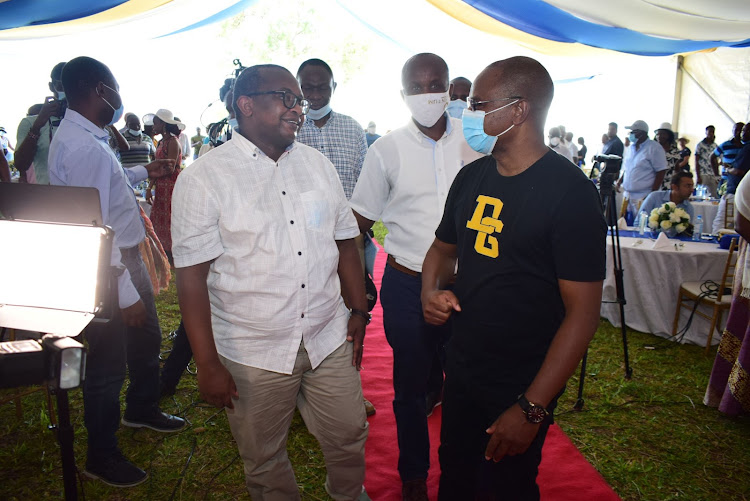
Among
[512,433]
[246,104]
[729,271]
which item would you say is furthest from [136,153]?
[729,271]

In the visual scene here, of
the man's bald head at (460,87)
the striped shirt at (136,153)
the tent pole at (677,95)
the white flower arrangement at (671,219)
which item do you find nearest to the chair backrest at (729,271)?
the white flower arrangement at (671,219)

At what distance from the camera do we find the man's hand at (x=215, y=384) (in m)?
1.66

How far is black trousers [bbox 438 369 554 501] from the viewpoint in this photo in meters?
1.53

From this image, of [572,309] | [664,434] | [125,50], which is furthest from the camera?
[125,50]

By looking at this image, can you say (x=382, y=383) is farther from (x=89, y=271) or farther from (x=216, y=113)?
(x=216, y=113)

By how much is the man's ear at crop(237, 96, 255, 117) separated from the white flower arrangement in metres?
4.74

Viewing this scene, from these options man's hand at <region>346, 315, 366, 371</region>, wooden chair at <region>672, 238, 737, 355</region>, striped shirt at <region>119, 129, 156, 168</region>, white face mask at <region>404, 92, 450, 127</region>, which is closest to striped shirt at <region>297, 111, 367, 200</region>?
white face mask at <region>404, 92, 450, 127</region>

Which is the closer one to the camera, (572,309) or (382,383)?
(572,309)

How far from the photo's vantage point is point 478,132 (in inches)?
62.5

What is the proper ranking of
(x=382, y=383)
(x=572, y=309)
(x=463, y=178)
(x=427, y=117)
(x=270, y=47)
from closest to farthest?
(x=572, y=309)
(x=463, y=178)
(x=427, y=117)
(x=382, y=383)
(x=270, y=47)

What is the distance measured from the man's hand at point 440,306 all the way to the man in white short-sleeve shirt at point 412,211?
0.61m

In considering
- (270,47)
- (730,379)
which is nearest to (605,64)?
(730,379)

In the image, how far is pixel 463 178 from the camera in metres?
1.74

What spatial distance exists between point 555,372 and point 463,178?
→ 0.75 meters
